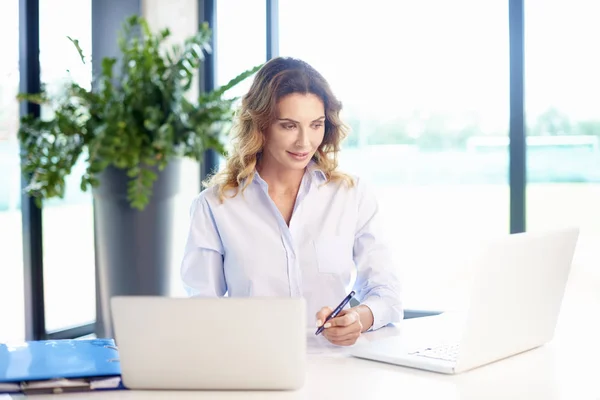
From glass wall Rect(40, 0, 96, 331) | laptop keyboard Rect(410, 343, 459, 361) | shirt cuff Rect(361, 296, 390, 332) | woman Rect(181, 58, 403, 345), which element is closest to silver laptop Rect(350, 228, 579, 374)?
laptop keyboard Rect(410, 343, 459, 361)

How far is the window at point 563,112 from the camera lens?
12.6ft

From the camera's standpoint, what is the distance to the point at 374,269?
2.29m

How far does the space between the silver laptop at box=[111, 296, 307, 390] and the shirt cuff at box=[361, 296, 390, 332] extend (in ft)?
2.13

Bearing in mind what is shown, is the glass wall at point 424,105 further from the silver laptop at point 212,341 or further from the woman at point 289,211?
the silver laptop at point 212,341

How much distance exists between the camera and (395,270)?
90.9 inches

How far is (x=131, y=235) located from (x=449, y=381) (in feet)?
2.31

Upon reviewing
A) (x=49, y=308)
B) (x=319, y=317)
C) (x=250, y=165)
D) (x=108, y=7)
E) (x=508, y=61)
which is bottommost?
(x=49, y=308)

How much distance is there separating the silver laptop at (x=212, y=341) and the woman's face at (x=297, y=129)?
0.93 metres

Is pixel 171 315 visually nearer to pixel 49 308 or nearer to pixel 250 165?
pixel 250 165

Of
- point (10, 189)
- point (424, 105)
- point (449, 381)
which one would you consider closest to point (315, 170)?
point (449, 381)

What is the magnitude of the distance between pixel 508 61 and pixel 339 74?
0.92 m

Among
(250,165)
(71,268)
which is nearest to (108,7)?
(71,268)

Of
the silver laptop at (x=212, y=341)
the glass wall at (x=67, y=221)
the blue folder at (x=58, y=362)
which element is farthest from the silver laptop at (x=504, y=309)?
the glass wall at (x=67, y=221)

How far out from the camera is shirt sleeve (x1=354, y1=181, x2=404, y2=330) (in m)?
2.13
